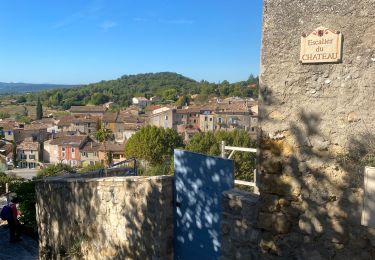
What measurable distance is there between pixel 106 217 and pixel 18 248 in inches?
131

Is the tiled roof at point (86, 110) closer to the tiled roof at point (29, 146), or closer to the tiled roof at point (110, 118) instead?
the tiled roof at point (110, 118)

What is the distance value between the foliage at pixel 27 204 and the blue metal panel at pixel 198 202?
5.16 m

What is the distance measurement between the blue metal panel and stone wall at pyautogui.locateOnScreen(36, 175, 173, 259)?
0.18m

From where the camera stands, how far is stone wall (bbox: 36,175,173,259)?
19.6 feet

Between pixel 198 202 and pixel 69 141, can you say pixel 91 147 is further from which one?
pixel 198 202

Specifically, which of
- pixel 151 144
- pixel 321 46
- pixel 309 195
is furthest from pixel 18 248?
pixel 151 144

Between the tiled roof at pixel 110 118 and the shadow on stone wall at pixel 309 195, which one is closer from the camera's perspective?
the shadow on stone wall at pixel 309 195

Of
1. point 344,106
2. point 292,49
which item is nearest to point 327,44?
point 292,49

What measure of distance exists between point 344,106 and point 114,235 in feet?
15.2

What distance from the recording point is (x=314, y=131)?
10.2ft

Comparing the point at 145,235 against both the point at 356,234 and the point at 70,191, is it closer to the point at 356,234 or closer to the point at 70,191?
the point at 70,191

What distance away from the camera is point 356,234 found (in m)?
2.97

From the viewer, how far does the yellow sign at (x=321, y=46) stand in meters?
2.94

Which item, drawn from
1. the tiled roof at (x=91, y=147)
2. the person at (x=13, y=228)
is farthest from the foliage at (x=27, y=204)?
the tiled roof at (x=91, y=147)
